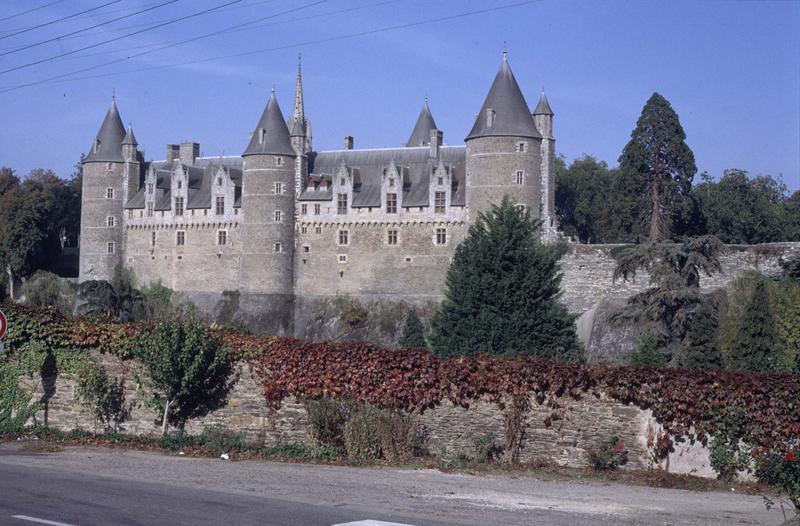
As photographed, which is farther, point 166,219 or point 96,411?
point 166,219

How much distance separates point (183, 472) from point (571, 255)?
117 ft

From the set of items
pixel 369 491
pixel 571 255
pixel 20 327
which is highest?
pixel 571 255

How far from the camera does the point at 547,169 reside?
50281 mm

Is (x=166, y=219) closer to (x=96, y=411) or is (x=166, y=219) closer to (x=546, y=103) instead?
(x=546, y=103)

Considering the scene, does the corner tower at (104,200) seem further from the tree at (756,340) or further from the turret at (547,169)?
the tree at (756,340)

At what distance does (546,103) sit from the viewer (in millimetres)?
52031

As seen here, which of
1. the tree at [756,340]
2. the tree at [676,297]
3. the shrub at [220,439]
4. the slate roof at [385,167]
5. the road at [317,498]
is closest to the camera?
the road at [317,498]

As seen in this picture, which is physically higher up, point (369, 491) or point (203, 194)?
A: point (203, 194)

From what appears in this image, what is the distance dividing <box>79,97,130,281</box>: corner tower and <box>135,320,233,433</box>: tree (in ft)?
153

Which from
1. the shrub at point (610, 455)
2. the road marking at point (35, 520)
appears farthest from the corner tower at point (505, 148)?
the road marking at point (35, 520)

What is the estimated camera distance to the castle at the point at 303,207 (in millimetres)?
49750

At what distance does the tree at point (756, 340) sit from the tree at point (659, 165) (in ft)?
75.7

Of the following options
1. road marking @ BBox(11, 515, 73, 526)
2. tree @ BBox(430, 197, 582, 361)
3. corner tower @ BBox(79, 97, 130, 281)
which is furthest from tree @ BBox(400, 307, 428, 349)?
road marking @ BBox(11, 515, 73, 526)

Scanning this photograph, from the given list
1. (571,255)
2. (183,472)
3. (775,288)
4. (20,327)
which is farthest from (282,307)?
(183,472)
